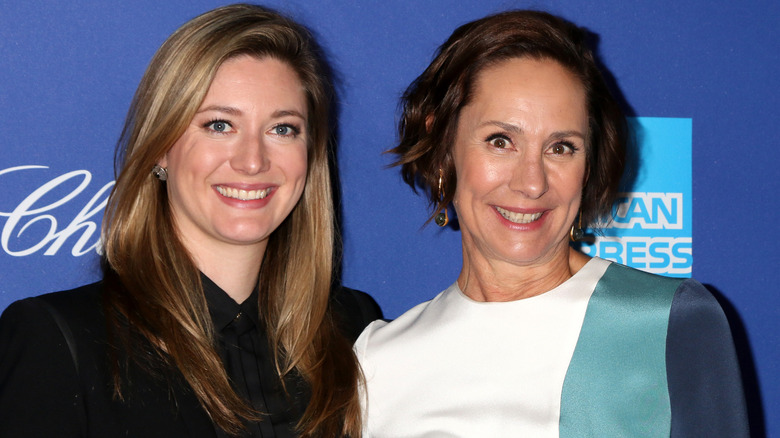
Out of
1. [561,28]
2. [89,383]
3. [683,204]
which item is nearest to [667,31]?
[683,204]

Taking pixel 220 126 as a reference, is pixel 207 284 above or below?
below

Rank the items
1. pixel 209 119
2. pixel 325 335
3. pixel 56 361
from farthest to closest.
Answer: pixel 325 335
pixel 209 119
pixel 56 361

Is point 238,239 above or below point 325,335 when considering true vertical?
above

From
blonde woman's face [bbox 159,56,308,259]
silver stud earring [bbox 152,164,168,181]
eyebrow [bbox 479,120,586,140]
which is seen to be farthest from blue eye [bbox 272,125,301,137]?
eyebrow [bbox 479,120,586,140]

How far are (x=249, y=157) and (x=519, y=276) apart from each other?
72cm

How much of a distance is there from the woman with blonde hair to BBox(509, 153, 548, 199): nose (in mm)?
562

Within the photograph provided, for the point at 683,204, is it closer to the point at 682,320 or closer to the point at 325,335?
the point at 682,320

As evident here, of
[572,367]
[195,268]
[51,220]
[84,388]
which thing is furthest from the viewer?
[51,220]

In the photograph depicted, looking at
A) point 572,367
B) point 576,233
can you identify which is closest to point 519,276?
point 576,233

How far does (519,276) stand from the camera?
201 centimetres

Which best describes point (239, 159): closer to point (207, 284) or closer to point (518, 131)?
point (207, 284)

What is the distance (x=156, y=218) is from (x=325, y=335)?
534 millimetres

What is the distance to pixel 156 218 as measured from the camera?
2.05 meters

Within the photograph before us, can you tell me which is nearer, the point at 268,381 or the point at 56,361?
the point at 56,361
